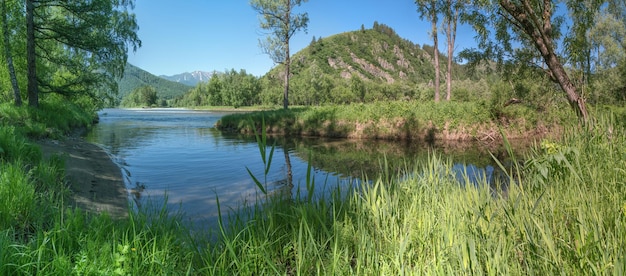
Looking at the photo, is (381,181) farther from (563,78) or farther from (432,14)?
(432,14)

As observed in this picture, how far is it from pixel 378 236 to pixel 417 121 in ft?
59.5

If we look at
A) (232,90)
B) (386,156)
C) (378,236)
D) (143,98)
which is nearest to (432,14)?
(386,156)

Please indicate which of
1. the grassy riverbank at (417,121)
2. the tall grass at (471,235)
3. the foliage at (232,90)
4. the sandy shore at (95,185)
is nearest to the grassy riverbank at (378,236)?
the tall grass at (471,235)

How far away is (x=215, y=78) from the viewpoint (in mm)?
123625

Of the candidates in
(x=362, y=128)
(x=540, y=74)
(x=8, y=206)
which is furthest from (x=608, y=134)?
(x=362, y=128)

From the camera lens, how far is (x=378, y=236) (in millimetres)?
3217

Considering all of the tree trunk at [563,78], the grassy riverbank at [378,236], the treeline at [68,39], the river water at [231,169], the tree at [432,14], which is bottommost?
the river water at [231,169]

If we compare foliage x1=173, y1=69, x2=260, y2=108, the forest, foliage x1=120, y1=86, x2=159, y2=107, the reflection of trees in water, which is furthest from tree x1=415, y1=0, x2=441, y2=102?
foliage x1=120, y1=86, x2=159, y2=107

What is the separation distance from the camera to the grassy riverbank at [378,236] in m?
2.24

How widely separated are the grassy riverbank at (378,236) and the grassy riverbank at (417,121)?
1459 cm

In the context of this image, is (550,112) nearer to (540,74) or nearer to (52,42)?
(540,74)

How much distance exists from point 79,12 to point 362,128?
16330 mm

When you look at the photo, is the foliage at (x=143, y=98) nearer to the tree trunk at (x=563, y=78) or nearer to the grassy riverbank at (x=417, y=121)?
the grassy riverbank at (x=417, y=121)

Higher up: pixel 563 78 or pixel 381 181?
pixel 563 78
